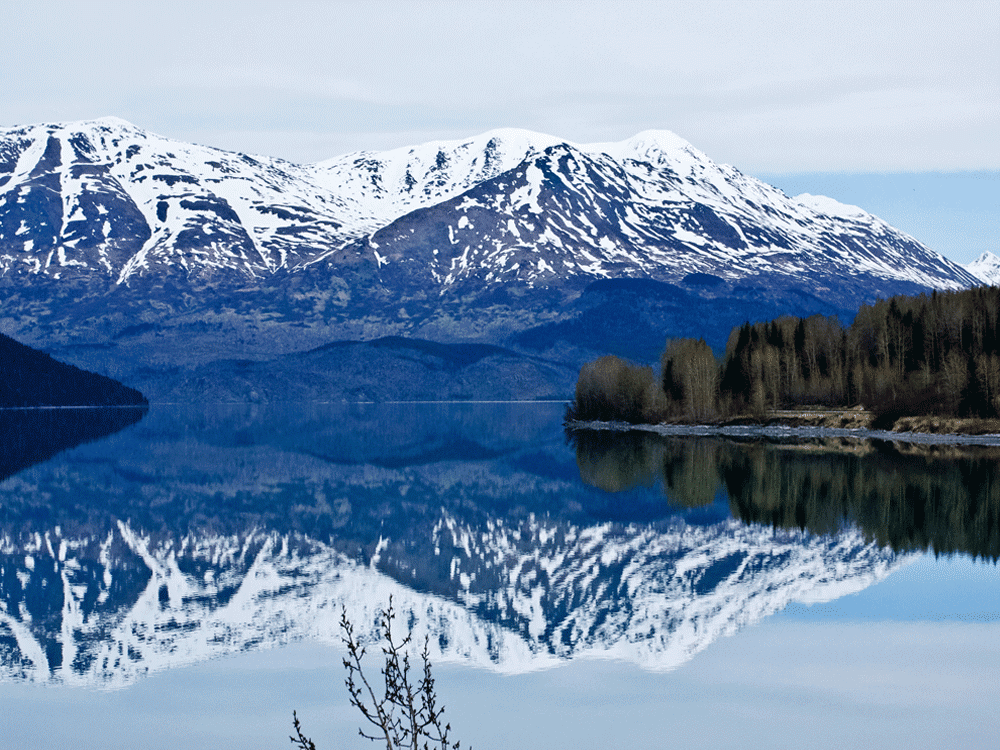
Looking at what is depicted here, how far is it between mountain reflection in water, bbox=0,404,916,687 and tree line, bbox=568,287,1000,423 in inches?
1734

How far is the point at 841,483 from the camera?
200 feet

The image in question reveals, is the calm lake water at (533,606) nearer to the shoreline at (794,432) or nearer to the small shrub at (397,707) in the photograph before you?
the small shrub at (397,707)

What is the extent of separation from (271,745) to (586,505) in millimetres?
38509

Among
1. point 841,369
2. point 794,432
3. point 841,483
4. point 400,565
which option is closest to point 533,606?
point 400,565

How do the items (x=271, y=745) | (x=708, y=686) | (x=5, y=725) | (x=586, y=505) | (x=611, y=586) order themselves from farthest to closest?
(x=586, y=505) < (x=611, y=586) < (x=708, y=686) < (x=5, y=725) < (x=271, y=745)

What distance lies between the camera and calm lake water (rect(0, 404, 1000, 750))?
21.0m

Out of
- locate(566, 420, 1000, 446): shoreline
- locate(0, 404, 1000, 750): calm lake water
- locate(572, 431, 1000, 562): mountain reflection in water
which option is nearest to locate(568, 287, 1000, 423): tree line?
locate(566, 420, 1000, 446): shoreline

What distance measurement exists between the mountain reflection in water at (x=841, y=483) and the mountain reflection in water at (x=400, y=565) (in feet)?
3.05

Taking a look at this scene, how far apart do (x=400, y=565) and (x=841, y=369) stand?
96869mm

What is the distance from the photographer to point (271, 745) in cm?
1955

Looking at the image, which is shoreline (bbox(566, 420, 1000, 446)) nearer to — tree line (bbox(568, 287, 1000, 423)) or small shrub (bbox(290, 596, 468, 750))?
tree line (bbox(568, 287, 1000, 423))

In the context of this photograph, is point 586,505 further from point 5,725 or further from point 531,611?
point 5,725

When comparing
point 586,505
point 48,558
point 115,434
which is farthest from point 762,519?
point 115,434

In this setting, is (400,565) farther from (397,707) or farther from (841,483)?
(841,483)
